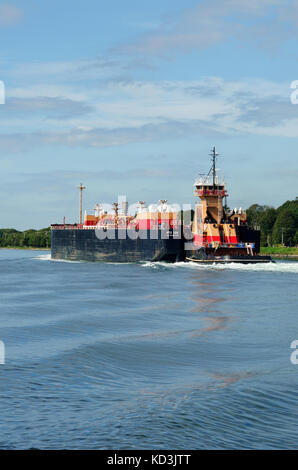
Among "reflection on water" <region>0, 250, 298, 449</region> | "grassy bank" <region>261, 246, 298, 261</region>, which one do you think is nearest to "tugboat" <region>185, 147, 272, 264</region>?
"reflection on water" <region>0, 250, 298, 449</region>

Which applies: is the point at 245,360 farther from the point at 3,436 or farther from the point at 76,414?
the point at 3,436

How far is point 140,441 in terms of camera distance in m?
14.0

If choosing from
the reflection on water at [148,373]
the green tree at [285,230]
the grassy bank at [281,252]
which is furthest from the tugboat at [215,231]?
the green tree at [285,230]

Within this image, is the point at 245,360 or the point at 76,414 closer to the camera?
the point at 76,414

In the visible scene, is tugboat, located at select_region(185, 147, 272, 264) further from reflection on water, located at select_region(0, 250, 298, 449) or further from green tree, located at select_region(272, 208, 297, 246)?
green tree, located at select_region(272, 208, 297, 246)

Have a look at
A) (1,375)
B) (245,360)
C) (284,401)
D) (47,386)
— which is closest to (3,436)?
(47,386)

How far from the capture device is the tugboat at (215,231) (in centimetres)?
7619

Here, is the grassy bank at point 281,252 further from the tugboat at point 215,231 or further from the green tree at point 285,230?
the tugboat at point 215,231

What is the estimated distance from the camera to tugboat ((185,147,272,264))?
7619cm

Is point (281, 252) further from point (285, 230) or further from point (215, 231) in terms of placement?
point (215, 231)

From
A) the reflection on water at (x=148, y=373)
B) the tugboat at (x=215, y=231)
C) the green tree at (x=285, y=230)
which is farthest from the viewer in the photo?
the green tree at (x=285, y=230)

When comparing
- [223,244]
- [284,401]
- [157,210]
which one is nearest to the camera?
[284,401]

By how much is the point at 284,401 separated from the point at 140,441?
5575 millimetres

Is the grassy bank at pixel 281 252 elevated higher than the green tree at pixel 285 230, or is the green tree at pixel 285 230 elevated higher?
the green tree at pixel 285 230
